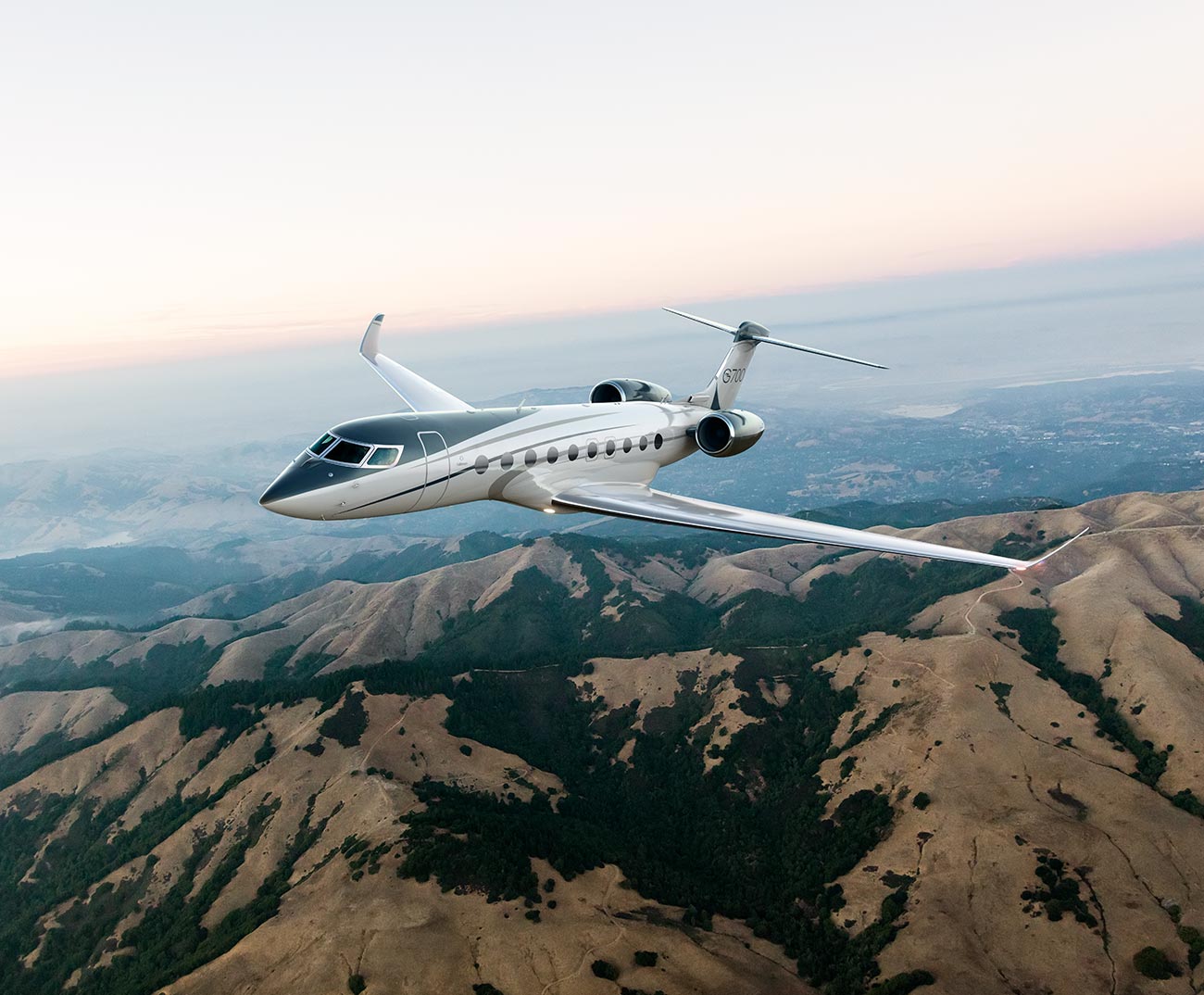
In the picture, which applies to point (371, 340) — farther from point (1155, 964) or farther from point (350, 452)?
point (1155, 964)

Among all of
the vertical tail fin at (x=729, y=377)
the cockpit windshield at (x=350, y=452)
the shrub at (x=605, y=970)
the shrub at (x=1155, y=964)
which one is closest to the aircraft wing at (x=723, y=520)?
the cockpit windshield at (x=350, y=452)

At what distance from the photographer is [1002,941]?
9775 centimetres

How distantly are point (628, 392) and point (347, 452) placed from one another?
79.9ft

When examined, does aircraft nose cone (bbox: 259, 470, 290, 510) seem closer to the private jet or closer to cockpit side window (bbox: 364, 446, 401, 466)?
the private jet

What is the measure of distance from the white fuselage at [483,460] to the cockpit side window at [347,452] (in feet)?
1.04

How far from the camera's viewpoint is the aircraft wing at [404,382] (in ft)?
166

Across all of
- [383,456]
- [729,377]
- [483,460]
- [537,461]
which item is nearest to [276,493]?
[383,456]

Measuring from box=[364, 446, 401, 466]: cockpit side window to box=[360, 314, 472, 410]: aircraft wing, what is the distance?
13.0m

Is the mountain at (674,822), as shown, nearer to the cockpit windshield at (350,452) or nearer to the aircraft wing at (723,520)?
the aircraft wing at (723,520)

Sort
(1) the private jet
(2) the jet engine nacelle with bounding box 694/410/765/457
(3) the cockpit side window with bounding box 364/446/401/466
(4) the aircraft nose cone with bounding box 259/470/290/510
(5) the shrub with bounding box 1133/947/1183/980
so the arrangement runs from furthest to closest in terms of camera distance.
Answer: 1. (5) the shrub with bounding box 1133/947/1183/980
2. (2) the jet engine nacelle with bounding box 694/410/765/457
3. (3) the cockpit side window with bounding box 364/446/401/466
4. (1) the private jet
5. (4) the aircraft nose cone with bounding box 259/470/290/510

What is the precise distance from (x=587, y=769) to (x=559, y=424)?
478 ft

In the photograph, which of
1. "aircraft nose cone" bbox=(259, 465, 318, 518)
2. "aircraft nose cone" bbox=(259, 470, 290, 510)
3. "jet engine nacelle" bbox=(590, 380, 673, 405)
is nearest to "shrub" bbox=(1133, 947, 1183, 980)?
"jet engine nacelle" bbox=(590, 380, 673, 405)

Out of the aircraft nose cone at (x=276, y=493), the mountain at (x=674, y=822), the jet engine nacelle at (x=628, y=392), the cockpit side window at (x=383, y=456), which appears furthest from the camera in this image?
the mountain at (x=674, y=822)

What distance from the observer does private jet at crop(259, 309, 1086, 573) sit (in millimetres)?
34438
